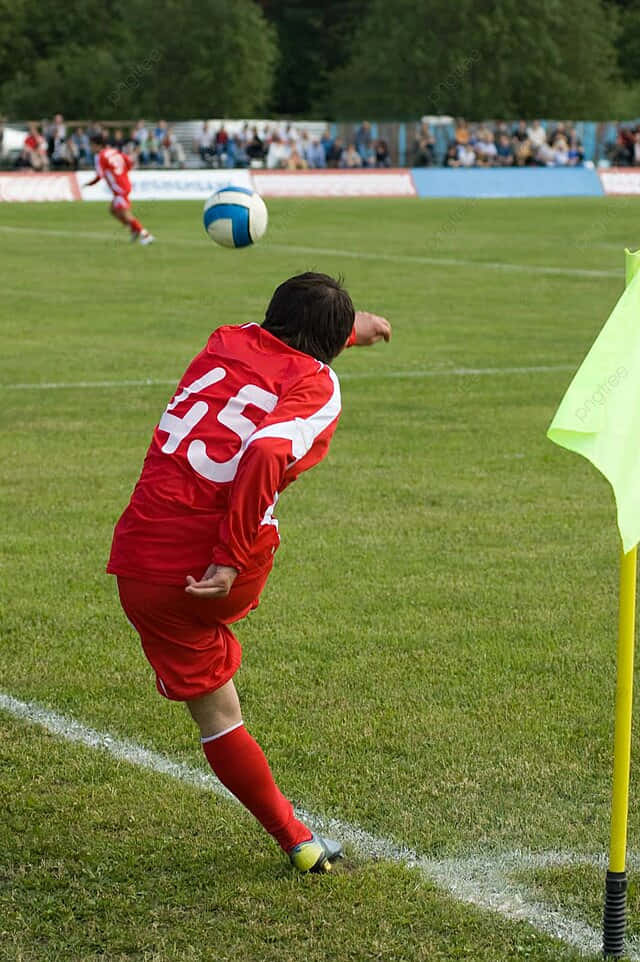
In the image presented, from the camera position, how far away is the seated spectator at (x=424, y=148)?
1969 inches

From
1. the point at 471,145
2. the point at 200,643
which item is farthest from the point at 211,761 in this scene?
the point at 471,145

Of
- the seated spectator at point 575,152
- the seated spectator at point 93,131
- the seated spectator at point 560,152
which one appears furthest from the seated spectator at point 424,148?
the seated spectator at point 93,131

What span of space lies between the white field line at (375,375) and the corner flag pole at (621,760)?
8.81 m

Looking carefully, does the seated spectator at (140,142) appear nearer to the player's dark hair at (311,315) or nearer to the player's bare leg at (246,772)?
the player's dark hair at (311,315)

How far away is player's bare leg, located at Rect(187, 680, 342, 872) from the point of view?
13.0ft

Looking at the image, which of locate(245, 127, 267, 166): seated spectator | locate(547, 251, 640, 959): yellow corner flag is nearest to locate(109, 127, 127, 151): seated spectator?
locate(245, 127, 267, 166): seated spectator

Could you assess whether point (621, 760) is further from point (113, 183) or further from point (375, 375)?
point (113, 183)

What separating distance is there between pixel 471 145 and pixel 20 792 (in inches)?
1843

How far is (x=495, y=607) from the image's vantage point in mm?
6547

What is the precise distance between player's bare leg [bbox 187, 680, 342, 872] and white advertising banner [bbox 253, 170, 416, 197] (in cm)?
3498

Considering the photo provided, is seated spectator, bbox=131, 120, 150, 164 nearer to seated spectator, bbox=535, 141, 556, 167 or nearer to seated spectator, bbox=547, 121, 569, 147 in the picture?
seated spectator, bbox=535, 141, 556, 167

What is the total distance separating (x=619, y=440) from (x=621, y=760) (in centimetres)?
79

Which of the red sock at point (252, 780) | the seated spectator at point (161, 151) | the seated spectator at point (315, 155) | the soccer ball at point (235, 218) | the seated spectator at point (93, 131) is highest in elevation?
the red sock at point (252, 780)

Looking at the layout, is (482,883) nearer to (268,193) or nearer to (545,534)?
(545,534)
